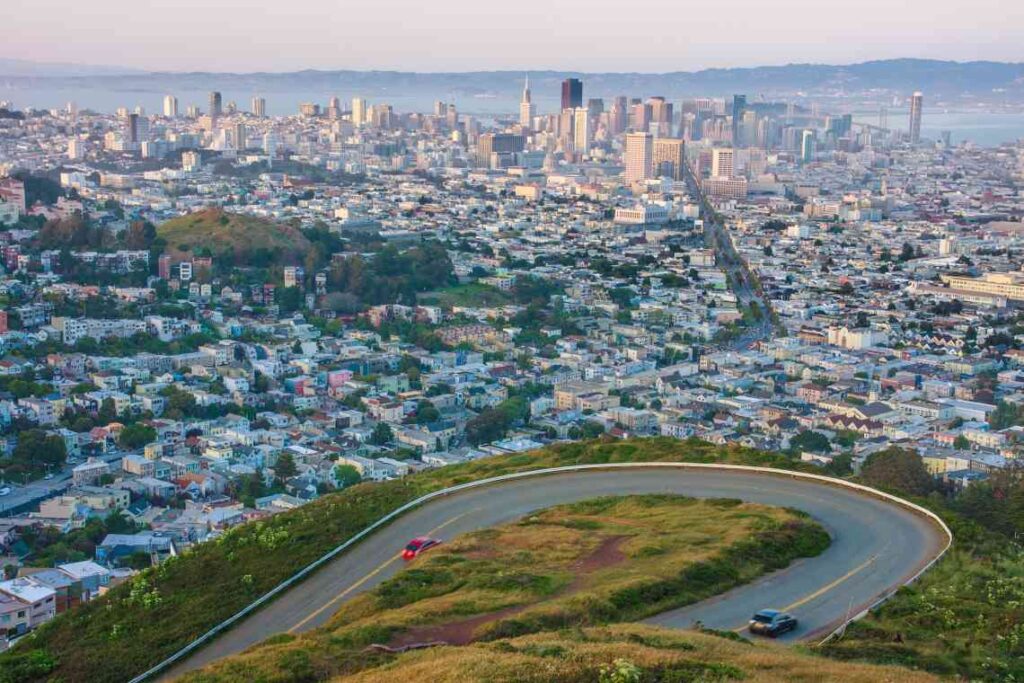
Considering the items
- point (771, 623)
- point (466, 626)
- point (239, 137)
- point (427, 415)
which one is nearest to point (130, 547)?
point (427, 415)

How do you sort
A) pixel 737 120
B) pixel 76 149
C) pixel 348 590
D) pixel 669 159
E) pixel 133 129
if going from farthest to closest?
pixel 737 120 → pixel 669 159 → pixel 133 129 → pixel 76 149 → pixel 348 590

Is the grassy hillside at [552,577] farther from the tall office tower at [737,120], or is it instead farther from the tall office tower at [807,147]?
the tall office tower at [737,120]

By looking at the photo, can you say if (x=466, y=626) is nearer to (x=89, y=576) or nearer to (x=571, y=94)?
(x=89, y=576)

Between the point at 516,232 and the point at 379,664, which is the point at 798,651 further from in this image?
the point at 516,232

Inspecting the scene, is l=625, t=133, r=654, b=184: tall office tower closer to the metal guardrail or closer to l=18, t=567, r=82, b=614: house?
l=18, t=567, r=82, b=614: house

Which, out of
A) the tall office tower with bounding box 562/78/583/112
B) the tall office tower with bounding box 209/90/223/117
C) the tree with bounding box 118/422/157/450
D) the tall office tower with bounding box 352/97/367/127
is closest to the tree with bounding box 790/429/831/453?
the tree with bounding box 118/422/157/450

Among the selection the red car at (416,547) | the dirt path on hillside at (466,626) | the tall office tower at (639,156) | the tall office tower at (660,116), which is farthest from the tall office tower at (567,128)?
the dirt path on hillside at (466,626)

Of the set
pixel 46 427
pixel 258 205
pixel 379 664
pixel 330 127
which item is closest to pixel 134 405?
pixel 46 427
